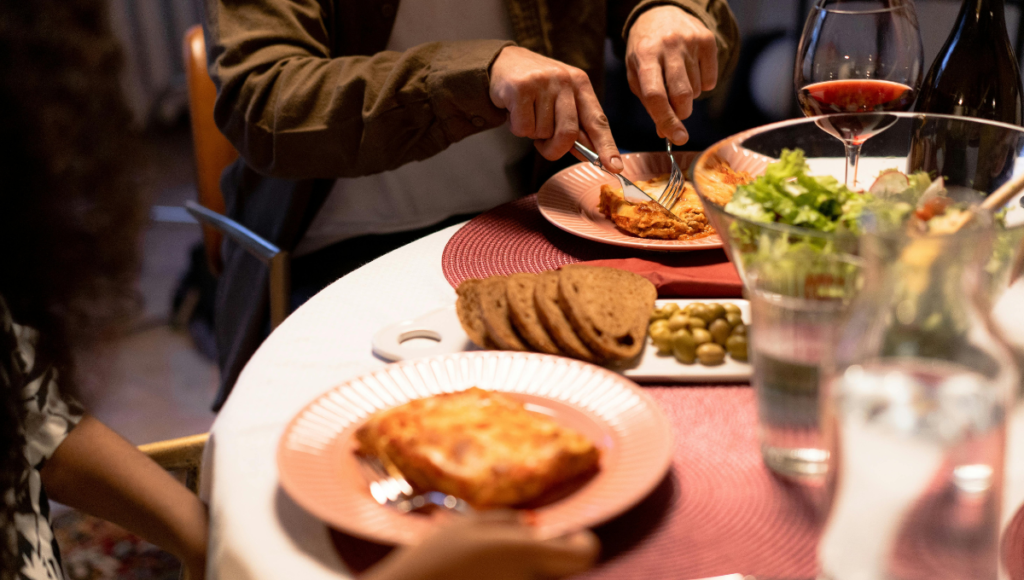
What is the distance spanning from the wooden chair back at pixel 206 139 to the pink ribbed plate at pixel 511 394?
1352mm

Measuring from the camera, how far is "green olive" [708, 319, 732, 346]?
0.87m

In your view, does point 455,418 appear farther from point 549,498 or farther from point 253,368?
point 253,368

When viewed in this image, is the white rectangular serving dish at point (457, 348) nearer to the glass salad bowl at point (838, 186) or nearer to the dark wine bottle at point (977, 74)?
the glass salad bowl at point (838, 186)

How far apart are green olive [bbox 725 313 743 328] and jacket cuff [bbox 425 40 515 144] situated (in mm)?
661

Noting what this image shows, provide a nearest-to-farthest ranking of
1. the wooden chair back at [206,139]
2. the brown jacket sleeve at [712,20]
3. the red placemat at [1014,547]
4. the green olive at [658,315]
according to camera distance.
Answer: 1. the red placemat at [1014,547]
2. the green olive at [658,315]
3. the brown jacket sleeve at [712,20]
4. the wooden chair back at [206,139]

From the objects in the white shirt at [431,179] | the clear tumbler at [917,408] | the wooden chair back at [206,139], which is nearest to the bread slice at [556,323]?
the clear tumbler at [917,408]

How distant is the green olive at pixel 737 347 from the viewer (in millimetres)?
863

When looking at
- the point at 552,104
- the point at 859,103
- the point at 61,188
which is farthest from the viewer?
the point at 552,104

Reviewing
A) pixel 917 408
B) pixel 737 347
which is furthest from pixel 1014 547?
pixel 737 347

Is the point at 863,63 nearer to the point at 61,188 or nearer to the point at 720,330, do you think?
the point at 720,330

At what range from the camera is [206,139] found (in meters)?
1.97

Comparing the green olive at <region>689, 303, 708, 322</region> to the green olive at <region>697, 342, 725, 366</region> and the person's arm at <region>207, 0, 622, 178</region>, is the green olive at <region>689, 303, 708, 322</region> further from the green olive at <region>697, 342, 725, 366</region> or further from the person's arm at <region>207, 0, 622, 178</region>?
the person's arm at <region>207, 0, 622, 178</region>

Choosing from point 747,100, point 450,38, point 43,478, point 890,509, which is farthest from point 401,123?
point 747,100

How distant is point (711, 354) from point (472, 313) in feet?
0.85
